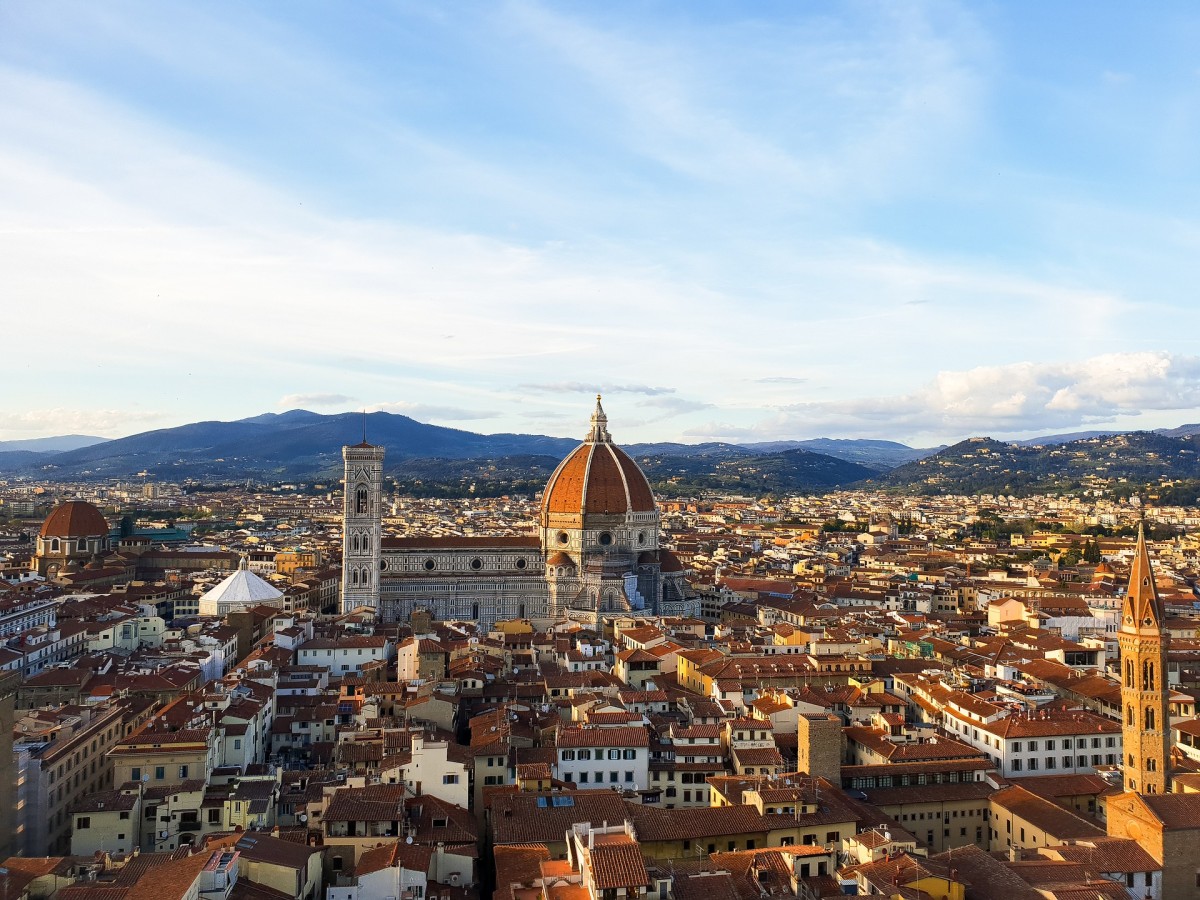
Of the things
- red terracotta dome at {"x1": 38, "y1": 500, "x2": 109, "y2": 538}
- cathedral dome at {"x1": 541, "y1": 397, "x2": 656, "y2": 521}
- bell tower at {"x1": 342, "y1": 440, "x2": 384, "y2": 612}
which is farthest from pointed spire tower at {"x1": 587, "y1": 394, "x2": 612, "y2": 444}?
red terracotta dome at {"x1": 38, "y1": 500, "x2": 109, "y2": 538}

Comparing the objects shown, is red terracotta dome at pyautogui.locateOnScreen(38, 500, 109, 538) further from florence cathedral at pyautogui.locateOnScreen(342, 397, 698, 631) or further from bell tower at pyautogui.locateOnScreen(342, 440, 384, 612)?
bell tower at pyautogui.locateOnScreen(342, 440, 384, 612)

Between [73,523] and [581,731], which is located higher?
[73,523]

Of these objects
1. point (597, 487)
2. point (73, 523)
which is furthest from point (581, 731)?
point (73, 523)

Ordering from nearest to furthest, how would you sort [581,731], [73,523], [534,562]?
[581,731], [534,562], [73,523]

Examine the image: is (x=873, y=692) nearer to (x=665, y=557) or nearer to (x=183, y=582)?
(x=665, y=557)

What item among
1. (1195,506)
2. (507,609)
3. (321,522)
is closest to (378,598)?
(507,609)

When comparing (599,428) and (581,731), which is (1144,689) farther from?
(599,428)
